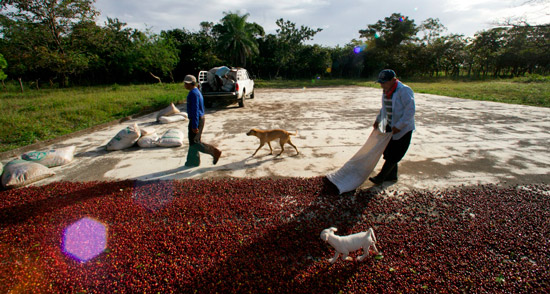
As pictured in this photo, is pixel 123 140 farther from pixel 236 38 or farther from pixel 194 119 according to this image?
pixel 236 38

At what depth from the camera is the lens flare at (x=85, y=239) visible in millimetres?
2445

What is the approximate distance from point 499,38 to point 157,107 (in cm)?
4512

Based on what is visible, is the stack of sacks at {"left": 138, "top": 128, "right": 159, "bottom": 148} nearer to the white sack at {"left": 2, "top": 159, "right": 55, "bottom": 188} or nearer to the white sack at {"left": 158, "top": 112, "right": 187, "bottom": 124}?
the white sack at {"left": 2, "top": 159, "right": 55, "bottom": 188}

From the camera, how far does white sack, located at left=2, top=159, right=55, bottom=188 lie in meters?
3.75

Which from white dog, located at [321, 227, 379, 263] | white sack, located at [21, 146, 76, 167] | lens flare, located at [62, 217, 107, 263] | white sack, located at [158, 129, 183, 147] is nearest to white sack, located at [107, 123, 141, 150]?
white sack, located at [158, 129, 183, 147]

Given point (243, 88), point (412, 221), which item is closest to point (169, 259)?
point (412, 221)

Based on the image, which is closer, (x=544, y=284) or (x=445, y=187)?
(x=544, y=284)

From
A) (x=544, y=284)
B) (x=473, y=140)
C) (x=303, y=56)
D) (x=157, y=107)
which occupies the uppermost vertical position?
(x=303, y=56)

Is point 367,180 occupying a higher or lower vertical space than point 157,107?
lower

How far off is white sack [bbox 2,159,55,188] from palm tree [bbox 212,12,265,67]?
2886 cm

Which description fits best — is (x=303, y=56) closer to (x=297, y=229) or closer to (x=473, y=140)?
(x=473, y=140)

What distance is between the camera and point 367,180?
3910mm

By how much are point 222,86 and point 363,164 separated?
8724 millimetres

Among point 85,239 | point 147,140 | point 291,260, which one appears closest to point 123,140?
point 147,140
